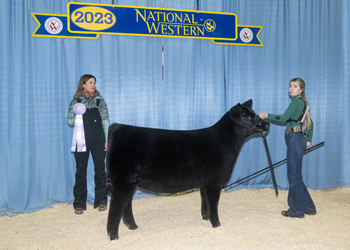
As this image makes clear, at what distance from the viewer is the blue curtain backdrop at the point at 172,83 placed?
409 cm

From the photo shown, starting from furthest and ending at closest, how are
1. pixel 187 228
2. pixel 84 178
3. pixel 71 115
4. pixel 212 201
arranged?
pixel 84 178 → pixel 71 115 → pixel 187 228 → pixel 212 201

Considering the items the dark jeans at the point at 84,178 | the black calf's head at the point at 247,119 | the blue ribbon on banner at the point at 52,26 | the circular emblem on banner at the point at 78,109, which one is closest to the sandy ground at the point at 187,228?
the dark jeans at the point at 84,178

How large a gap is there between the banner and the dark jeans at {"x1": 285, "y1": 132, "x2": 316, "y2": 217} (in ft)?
6.65

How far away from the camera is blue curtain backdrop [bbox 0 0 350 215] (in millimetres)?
4090

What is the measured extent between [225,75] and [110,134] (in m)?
2.52

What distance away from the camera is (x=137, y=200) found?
463 cm

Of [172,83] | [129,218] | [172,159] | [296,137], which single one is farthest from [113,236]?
[172,83]

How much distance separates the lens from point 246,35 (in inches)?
195

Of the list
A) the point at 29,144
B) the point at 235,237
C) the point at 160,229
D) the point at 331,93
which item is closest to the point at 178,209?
the point at 160,229

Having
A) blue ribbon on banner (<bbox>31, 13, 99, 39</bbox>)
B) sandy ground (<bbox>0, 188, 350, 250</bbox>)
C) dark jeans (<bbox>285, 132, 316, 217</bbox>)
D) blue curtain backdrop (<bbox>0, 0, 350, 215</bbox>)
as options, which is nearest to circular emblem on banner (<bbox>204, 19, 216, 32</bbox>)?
blue curtain backdrop (<bbox>0, 0, 350, 215</bbox>)

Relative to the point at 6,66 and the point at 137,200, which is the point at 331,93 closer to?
the point at 137,200

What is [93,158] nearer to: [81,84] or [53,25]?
[81,84]

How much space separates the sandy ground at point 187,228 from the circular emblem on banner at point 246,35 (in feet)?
8.34

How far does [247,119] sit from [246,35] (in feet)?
7.29
